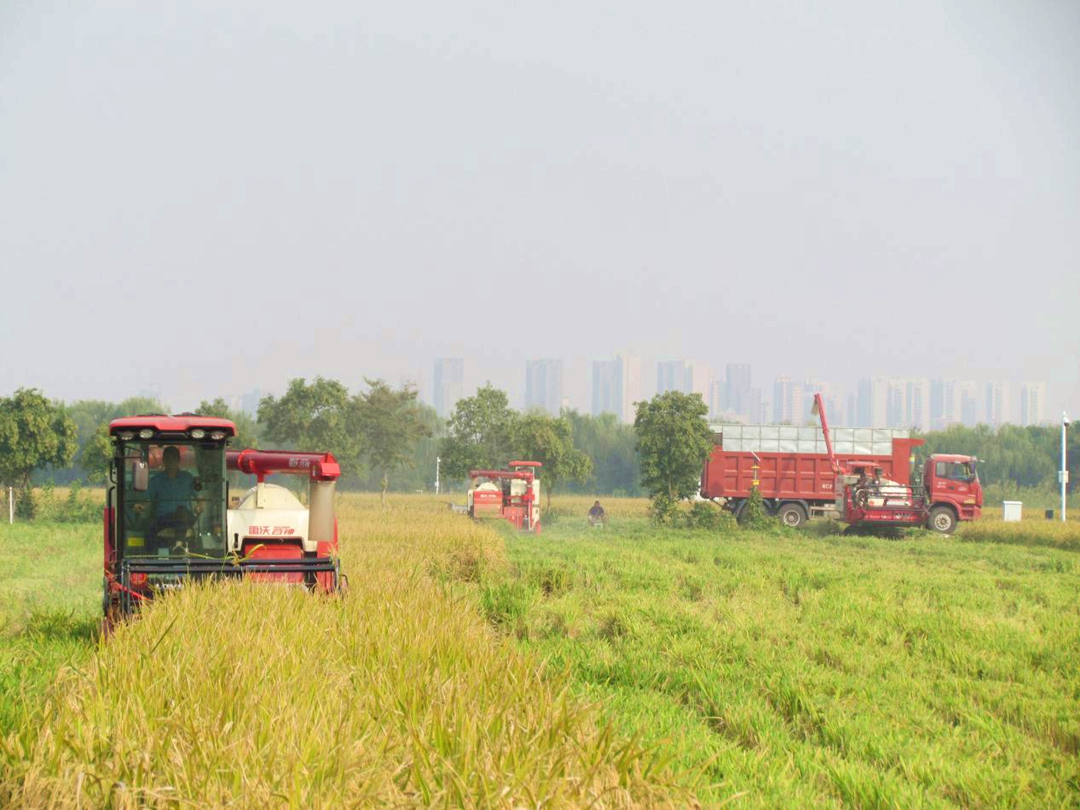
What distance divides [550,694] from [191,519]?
23.0 feet

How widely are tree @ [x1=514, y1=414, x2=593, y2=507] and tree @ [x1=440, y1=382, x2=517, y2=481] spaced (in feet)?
3.85

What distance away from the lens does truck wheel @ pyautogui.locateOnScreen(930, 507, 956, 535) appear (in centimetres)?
3438

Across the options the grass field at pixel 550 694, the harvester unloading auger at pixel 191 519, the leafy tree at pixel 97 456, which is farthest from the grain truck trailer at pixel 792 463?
the harvester unloading auger at pixel 191 519

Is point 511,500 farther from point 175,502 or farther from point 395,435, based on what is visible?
point 175,502

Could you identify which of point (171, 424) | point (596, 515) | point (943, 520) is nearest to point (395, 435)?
point (596, 515)

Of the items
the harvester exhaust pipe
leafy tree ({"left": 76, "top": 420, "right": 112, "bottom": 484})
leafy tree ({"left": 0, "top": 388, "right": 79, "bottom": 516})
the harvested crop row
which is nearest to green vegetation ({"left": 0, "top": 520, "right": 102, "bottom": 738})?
the harvested crop row

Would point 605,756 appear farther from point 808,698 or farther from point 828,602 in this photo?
point 828,602

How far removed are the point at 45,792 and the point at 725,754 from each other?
12.5 feet

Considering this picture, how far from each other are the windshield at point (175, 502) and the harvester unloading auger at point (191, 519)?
0.01 m

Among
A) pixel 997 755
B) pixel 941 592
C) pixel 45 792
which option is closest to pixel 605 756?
pixel 45 792

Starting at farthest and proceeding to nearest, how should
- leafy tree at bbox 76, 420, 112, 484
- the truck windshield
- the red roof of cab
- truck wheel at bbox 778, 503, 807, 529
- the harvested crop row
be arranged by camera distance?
leafy tree at bbox 76, 420, 112, 484, truck wheel at bbox 778, 503, 807, 529, the truck windshield, the red roof of cab, the harvested crop row

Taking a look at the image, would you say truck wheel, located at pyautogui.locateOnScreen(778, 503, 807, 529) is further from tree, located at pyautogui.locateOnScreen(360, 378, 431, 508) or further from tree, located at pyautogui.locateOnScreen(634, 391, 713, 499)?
tree, located at pyautogui.locateOnScreen(360, 378, 431, 508)

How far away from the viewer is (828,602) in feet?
46.2

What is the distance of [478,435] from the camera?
50625 mm
